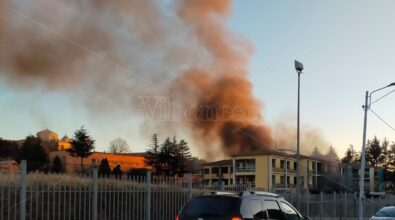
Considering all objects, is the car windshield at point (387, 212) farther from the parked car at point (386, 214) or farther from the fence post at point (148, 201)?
the fence post at point (148, 201)

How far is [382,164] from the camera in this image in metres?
109

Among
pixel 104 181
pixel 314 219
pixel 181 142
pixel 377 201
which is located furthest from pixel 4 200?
pixel 181 142

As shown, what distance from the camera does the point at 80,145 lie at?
64.7 meters

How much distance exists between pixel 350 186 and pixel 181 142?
92.9 feet

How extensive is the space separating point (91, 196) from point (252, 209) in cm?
498

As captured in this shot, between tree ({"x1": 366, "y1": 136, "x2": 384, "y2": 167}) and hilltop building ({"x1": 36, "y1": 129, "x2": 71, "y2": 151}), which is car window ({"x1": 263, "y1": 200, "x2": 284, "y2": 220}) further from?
tree ({"x1": 366, "y1": 136, "x2": 384, "y2": 167})

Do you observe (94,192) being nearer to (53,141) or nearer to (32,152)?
(32,152)

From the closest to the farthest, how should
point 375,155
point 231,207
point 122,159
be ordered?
point 231,207, point 122,159, point 375,155

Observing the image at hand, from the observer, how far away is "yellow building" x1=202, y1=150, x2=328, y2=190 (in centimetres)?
6844

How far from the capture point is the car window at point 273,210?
9877 mm

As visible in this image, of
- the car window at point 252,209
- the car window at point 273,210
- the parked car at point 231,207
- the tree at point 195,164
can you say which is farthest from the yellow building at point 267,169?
the car window at point 252,209

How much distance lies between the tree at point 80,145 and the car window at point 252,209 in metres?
57.1

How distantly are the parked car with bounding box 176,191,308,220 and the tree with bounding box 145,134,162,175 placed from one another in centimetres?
5533

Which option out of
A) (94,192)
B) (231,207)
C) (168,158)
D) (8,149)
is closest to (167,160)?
(168,158)
